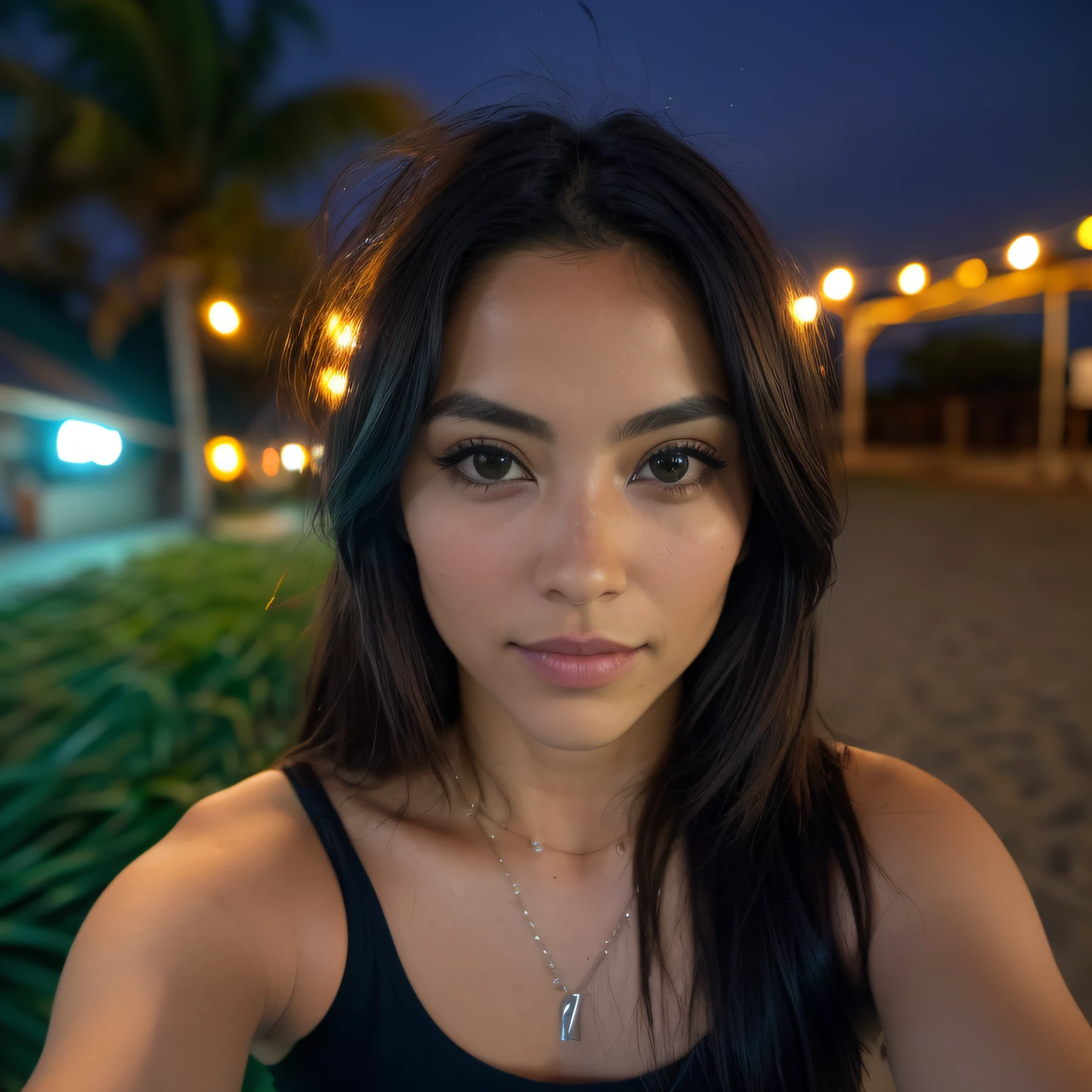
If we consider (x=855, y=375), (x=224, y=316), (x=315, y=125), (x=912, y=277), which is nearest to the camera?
(x=224, y=316)

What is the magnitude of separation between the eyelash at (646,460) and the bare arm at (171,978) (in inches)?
22.4

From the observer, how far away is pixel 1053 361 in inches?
327

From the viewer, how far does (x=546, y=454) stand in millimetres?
988

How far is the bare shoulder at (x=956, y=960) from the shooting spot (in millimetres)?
873

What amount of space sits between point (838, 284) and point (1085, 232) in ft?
4.46

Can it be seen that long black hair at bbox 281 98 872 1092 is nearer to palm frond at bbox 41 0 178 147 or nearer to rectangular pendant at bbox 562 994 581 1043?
rectangular pendant at bbox 562 994 581 1043

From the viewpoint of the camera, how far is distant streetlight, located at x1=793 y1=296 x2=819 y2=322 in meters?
1.14

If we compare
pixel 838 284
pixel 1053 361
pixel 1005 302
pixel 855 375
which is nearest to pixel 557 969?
pixel 838 284

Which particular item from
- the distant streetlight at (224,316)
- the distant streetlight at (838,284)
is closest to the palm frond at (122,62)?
the distant streetlight at (224,316)

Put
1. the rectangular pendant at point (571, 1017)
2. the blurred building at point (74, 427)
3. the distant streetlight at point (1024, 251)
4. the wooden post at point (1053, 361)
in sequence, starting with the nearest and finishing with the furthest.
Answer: the rectangular pendant at point (571, 1017)
the distant streetlight at point (1024, 251)
the blurred building at point (74, 427)
the wooden post at point (1053, 361)

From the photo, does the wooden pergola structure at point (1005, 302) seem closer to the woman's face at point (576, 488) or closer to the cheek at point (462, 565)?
the woman's face at point (576, 488)

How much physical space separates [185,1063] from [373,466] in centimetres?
71

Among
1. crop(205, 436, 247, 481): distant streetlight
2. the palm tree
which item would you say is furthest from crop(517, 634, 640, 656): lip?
the palm tree

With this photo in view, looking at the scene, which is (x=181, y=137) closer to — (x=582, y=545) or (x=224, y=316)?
(x=224, y=316)
